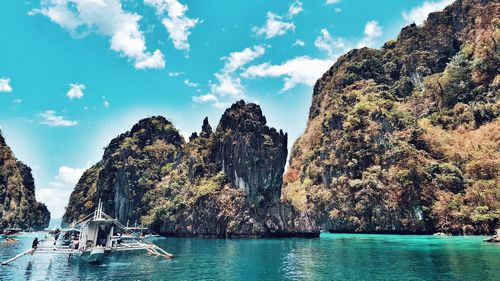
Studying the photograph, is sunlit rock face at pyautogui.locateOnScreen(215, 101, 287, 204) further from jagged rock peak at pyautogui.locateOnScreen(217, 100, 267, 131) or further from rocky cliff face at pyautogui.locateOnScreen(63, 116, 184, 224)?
rocky cliff face at pyautogui.locateOnScreen(63, 116, 184, 224)

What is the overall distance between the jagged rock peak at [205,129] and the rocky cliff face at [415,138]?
38.0m

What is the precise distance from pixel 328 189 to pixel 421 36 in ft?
266

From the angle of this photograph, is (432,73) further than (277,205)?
Yes

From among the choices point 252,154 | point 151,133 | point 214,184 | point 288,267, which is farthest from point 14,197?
point 288,267

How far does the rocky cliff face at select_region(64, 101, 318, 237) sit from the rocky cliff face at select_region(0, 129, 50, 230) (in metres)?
47.3

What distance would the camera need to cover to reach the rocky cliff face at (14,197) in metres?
152

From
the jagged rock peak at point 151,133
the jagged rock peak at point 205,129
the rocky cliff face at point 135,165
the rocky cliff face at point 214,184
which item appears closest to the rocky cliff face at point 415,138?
the rocky cliff face at point 214,184

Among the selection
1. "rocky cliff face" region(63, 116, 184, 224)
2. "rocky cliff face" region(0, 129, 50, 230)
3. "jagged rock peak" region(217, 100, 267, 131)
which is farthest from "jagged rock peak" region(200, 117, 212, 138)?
"rocky cliff face" region(0, 129, 50, 230)

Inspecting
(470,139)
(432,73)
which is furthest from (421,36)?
(470,139)

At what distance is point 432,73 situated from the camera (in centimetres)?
14450

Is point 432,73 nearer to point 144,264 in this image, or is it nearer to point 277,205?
point 277,205

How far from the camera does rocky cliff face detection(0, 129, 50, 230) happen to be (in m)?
152

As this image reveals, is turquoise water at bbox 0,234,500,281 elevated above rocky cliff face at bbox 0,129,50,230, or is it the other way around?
rocky cliff face at bbox 0,129,50,230

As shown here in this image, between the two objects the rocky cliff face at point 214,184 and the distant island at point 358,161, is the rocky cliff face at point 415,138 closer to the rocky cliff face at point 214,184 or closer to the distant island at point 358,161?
the distant island at point 358,161
